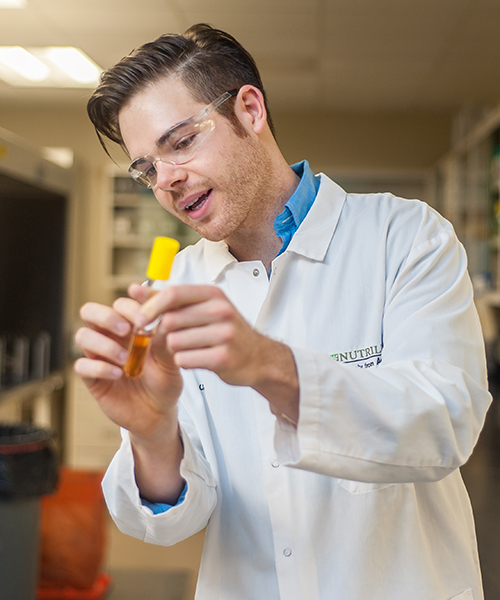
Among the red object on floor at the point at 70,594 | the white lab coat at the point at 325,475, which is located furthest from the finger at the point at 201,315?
the red object on floor at the point at 70,594

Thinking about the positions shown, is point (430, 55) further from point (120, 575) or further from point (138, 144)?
point (120, 575)

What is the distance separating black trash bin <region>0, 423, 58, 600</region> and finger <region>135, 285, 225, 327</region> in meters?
2.02

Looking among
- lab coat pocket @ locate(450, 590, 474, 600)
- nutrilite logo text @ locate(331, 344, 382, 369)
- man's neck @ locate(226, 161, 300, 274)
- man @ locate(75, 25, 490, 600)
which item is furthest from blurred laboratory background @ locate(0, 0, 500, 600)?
man's neck @ locate(226, 161, 300, 274)

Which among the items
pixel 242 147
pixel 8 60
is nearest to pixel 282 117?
pixel 8 60

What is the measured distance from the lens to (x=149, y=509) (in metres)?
0.89

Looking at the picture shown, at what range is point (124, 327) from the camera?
0.63 meters

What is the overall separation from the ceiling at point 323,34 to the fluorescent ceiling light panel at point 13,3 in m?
0.03

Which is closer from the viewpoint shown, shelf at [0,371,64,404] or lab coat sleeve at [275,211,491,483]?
lab coat sleeve at [275,211,491,483]

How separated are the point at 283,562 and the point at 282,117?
4534 millimetres

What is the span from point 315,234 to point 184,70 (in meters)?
0.36

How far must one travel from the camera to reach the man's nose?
100 cm

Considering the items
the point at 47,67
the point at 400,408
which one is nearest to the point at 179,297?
the point at 400,408

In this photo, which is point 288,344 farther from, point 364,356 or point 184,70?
point 184,70

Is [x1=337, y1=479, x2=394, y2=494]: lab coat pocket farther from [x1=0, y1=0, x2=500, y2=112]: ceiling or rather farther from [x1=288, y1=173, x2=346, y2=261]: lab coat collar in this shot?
[x1=0, y1=0, x2=500, y2=112]: ceiling
